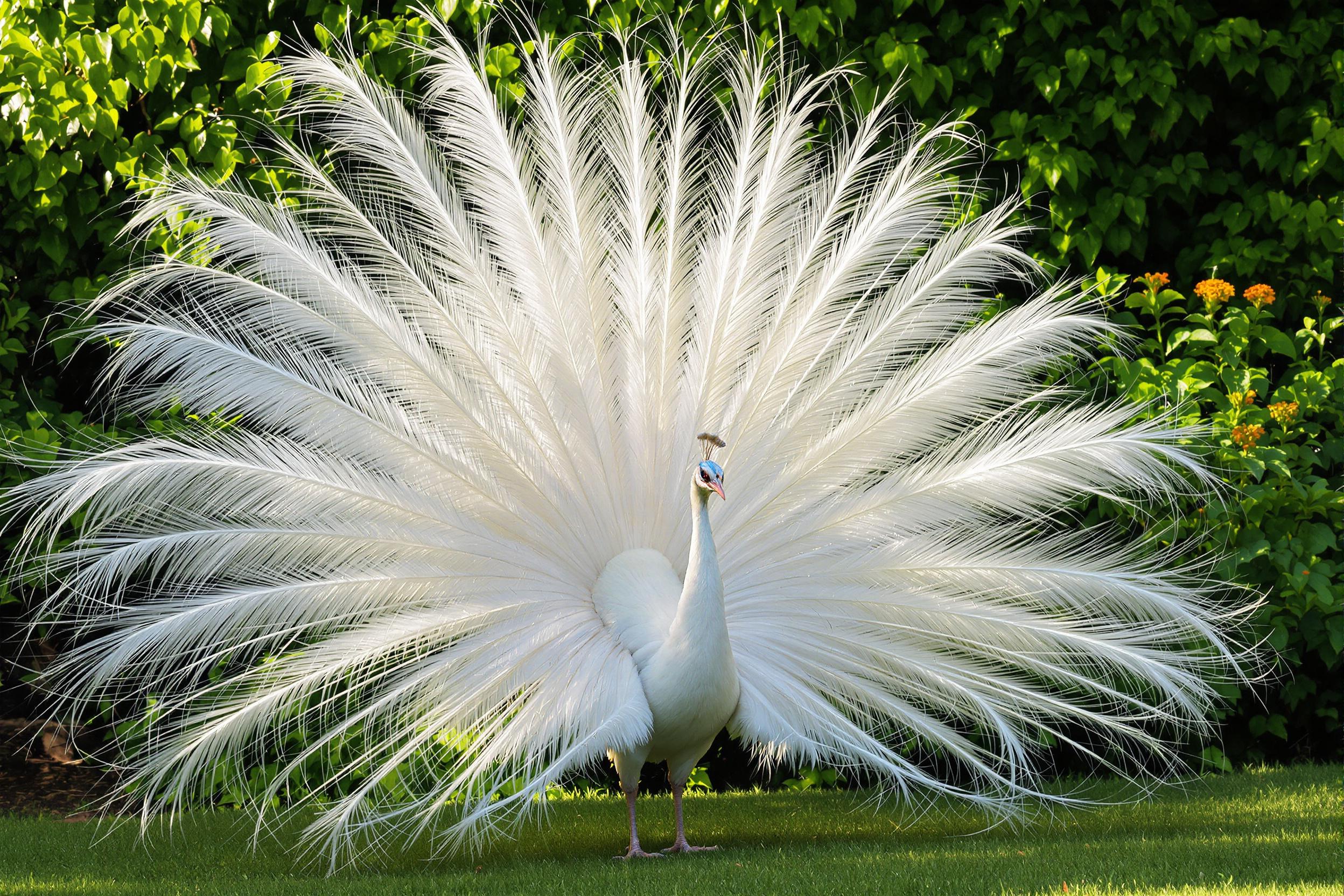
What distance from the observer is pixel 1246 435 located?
5188 mm

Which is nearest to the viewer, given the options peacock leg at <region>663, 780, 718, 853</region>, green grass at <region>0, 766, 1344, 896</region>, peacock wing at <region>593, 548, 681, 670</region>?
green grass at <region>0, 766, 1344, 896</region>

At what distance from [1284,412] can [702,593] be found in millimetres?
2952

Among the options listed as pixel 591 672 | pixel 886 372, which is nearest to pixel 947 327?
pixel 886 372

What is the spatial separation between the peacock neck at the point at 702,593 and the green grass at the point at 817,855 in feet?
2.45

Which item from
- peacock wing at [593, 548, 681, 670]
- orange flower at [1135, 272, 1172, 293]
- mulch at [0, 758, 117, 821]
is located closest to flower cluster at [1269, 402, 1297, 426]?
orange flower at [1135, 272, 1172, 293]

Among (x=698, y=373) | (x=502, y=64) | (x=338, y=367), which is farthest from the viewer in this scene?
(x=502, y=64)

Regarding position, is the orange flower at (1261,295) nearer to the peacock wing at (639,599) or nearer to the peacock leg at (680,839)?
the peacock wing at (639,599)

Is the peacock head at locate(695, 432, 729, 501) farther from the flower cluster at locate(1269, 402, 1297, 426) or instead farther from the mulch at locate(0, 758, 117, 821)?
the mulch at locate(0, 758, 117, 821)

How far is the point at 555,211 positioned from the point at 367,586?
1.54m

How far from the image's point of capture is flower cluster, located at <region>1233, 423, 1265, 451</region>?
5.18 meters

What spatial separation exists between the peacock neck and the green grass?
747 millimetres

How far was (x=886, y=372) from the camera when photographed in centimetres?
473

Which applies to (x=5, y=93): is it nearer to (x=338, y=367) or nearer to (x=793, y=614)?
(x=338, y=367)

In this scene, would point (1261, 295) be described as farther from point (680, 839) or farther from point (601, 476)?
point (680, 839)
